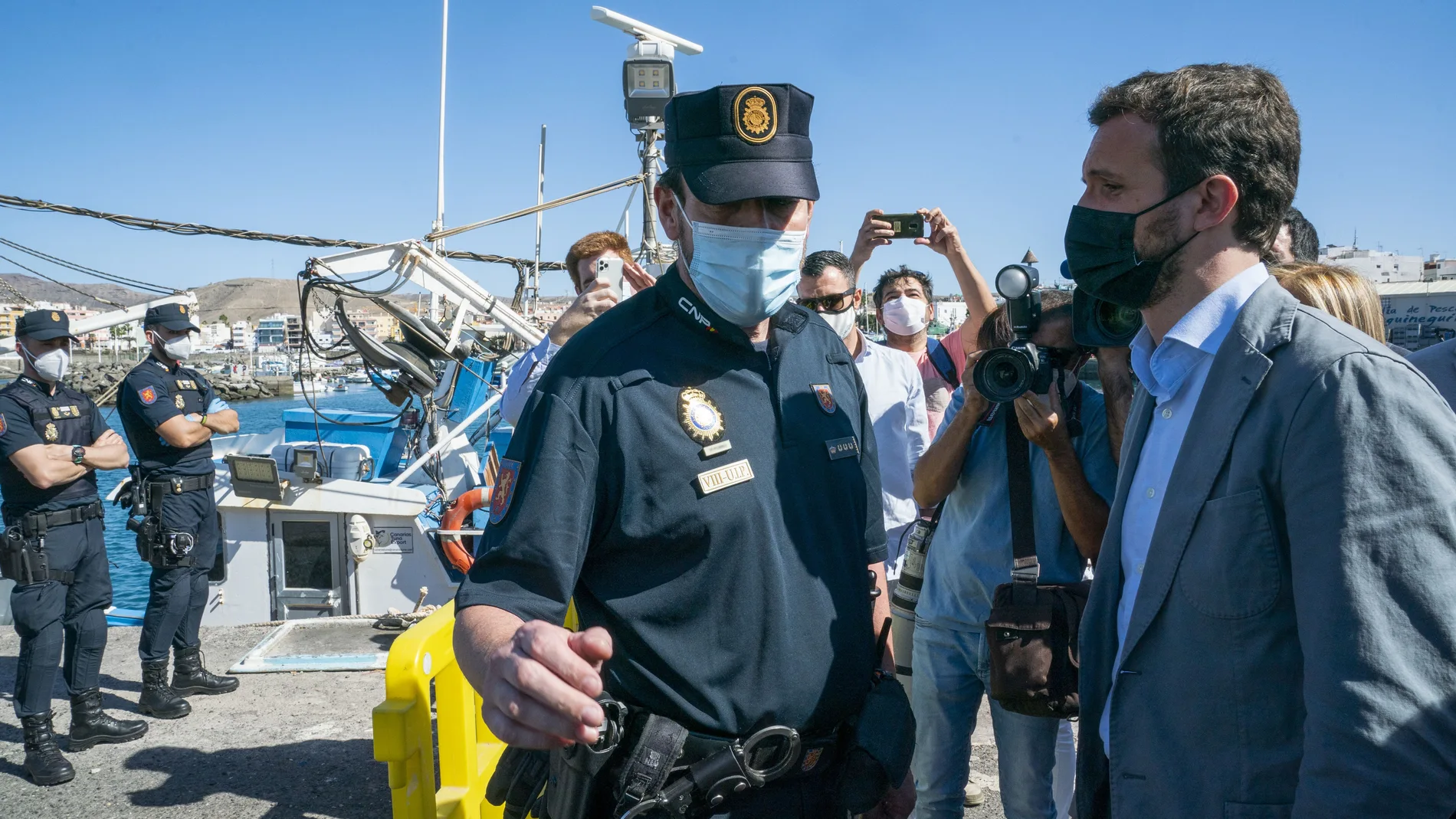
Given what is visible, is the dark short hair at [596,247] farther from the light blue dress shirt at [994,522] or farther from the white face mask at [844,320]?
the light blue dress shirt at [994,522]

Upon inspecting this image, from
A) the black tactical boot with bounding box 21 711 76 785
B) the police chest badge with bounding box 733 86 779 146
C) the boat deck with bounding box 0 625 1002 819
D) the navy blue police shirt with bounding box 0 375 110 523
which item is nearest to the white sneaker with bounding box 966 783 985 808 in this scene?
the boat deck with bounding box 0 625 1002 819

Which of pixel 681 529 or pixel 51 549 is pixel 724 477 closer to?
pixel 681 529

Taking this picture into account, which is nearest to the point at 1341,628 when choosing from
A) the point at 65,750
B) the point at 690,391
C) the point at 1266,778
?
the point at 1266,778

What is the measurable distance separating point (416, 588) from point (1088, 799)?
7.90 m

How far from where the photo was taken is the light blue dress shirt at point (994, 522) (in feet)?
9.23

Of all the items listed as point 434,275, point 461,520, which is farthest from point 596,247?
point 434,275

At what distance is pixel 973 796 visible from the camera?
380 cm

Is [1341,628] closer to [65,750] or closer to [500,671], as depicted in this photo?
[500,671]

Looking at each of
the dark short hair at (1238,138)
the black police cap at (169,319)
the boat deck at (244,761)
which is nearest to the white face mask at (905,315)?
the boat deck at (244,761)

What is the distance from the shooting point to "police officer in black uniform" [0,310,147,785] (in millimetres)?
4609

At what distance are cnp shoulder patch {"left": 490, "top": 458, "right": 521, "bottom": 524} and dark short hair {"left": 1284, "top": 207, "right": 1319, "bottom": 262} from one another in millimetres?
3068

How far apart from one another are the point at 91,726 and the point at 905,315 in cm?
470

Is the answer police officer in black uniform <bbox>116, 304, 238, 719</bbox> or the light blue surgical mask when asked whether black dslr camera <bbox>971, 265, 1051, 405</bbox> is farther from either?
police officer in black uniform <bbox>116, 304, 238, 719</bbox>

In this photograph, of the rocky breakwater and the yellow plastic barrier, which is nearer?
the yellow plastic barrier
